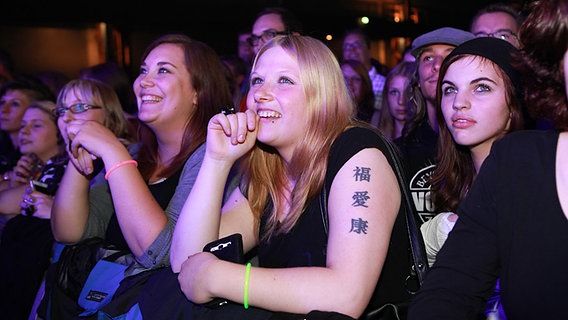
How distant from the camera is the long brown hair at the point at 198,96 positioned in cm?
282

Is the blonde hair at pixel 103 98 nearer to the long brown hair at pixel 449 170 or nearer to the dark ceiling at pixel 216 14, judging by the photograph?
the long brown hair at pixel 449 170

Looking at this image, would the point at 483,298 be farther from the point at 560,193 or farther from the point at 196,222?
the point at 196,222

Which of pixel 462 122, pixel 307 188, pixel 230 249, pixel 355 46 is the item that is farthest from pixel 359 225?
pixel 355 46

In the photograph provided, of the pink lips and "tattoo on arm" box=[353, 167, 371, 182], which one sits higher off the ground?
the pink lips

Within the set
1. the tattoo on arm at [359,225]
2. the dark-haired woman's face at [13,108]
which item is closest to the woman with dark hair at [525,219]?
the tattoo on arm at [359,225]

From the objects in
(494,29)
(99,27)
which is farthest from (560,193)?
(99,27)

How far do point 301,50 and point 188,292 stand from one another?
3.00ft

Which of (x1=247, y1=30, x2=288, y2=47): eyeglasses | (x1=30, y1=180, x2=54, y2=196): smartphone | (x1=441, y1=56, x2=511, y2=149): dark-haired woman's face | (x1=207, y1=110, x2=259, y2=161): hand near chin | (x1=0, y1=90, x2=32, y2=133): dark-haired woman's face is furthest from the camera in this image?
(x1=0, y1=90, x2=32, y2=133): dark-haired woman's face

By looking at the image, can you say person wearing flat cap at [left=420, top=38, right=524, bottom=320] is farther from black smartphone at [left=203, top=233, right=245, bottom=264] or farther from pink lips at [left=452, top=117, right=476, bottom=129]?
black smartphone at [left=203, top=233, right=245, bottom=264]

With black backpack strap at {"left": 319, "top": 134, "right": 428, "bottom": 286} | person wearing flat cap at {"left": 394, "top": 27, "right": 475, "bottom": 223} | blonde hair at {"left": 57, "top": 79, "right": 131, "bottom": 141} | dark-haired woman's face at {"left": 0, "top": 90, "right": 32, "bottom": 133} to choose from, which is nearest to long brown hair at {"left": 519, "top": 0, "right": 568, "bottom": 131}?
black backpack strap at {"left": 319, "top": 134, "right": 428, "bottom": 286}

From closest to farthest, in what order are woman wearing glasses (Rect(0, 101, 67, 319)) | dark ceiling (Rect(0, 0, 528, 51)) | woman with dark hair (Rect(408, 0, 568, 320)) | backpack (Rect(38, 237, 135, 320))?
woman with dark hair (Rect(408, 0, 568, 320)), backpack (Rect(38, 237, 135, 320)), woman wearing glasses (Rect(0, 101, 67, 319)), dark ceiling (Rect(0, 0, 528, 51))

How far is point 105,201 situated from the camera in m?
3.11

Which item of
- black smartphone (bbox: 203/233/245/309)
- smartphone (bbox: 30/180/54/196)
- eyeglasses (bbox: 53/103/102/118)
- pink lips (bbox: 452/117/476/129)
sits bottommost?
black smartphone (bbox: 203/233/245/309)

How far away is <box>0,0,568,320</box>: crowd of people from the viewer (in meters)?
1.37
